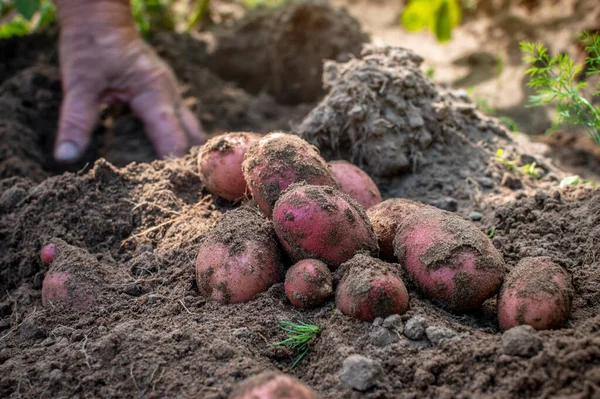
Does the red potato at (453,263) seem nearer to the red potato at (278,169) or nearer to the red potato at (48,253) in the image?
the red potato at (278,169)

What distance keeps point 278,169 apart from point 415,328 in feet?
2.57

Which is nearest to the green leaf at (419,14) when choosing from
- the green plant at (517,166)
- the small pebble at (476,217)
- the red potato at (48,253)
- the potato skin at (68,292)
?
the green plant at (517,166)

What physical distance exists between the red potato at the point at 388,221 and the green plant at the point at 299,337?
508 millimetres

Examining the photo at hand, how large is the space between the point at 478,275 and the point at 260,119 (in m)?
2.78

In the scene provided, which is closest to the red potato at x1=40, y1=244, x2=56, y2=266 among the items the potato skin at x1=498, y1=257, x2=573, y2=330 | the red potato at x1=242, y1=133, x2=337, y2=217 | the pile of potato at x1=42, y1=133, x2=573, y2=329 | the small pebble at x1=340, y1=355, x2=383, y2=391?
the pile of potato at x1=42, y1=133, x2=573, y2=329

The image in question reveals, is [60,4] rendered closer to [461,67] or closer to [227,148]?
[227,148]

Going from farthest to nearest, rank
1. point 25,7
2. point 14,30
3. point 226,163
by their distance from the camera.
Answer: point 14,30 → point 25,7 → point 226,163

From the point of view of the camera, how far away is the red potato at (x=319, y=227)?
1.86 meters

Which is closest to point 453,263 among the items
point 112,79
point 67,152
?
point 67,152

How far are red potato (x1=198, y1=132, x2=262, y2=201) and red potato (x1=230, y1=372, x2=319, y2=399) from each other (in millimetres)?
1134

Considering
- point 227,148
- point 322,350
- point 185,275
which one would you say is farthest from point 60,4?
point 322,350

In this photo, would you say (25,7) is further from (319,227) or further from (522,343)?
(522,343)

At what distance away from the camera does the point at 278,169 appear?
2090mm

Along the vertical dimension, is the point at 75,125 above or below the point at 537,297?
below
